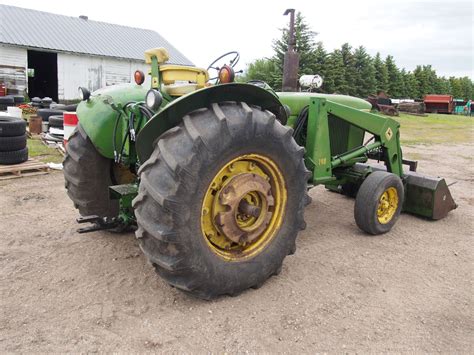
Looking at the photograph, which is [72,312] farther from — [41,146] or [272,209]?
[41,146]

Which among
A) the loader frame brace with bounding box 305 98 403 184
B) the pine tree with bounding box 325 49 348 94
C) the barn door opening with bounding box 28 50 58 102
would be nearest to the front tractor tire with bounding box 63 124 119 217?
the loader frame brace with bounding box 305 98 403 184

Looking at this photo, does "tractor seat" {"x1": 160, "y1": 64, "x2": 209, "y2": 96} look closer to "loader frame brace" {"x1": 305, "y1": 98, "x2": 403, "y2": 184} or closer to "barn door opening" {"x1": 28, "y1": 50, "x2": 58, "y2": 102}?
"loader frame brace" {"x1": 305, "y1": 98, "x2": 403, "y2": 184}

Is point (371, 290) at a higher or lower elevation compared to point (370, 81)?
lower

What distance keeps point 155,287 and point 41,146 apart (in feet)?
24.3

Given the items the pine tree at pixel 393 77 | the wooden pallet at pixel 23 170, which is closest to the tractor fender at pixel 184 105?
the wooden pallet at pixel 23 170

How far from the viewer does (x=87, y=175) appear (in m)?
3.73

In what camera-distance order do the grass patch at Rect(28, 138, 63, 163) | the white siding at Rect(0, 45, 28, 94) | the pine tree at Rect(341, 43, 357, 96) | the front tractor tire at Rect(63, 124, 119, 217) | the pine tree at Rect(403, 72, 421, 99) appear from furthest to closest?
the pine tree at Rect(403, 72, 421, 99)
the pine tree at Rect(341, 43, 357, 96)
the white siding at Rect(0, 45, 28, 94)
the grass patch at Rect(28, 138, 63, 163)
the front tractor tire at Rect(63, 124, 119, 217)

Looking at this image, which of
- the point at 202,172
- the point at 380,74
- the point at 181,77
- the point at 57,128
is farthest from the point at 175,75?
the point at 380,74

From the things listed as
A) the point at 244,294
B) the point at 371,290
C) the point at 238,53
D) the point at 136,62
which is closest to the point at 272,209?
the point at 244,294

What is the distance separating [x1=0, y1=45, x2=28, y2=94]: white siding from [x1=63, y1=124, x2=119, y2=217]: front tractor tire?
18768 mm

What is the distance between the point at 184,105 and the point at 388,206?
9.63 ft

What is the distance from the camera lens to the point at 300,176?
126 inches

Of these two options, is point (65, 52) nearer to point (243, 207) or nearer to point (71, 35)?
point (71, 35)

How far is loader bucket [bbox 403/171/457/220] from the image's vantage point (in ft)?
16.6
